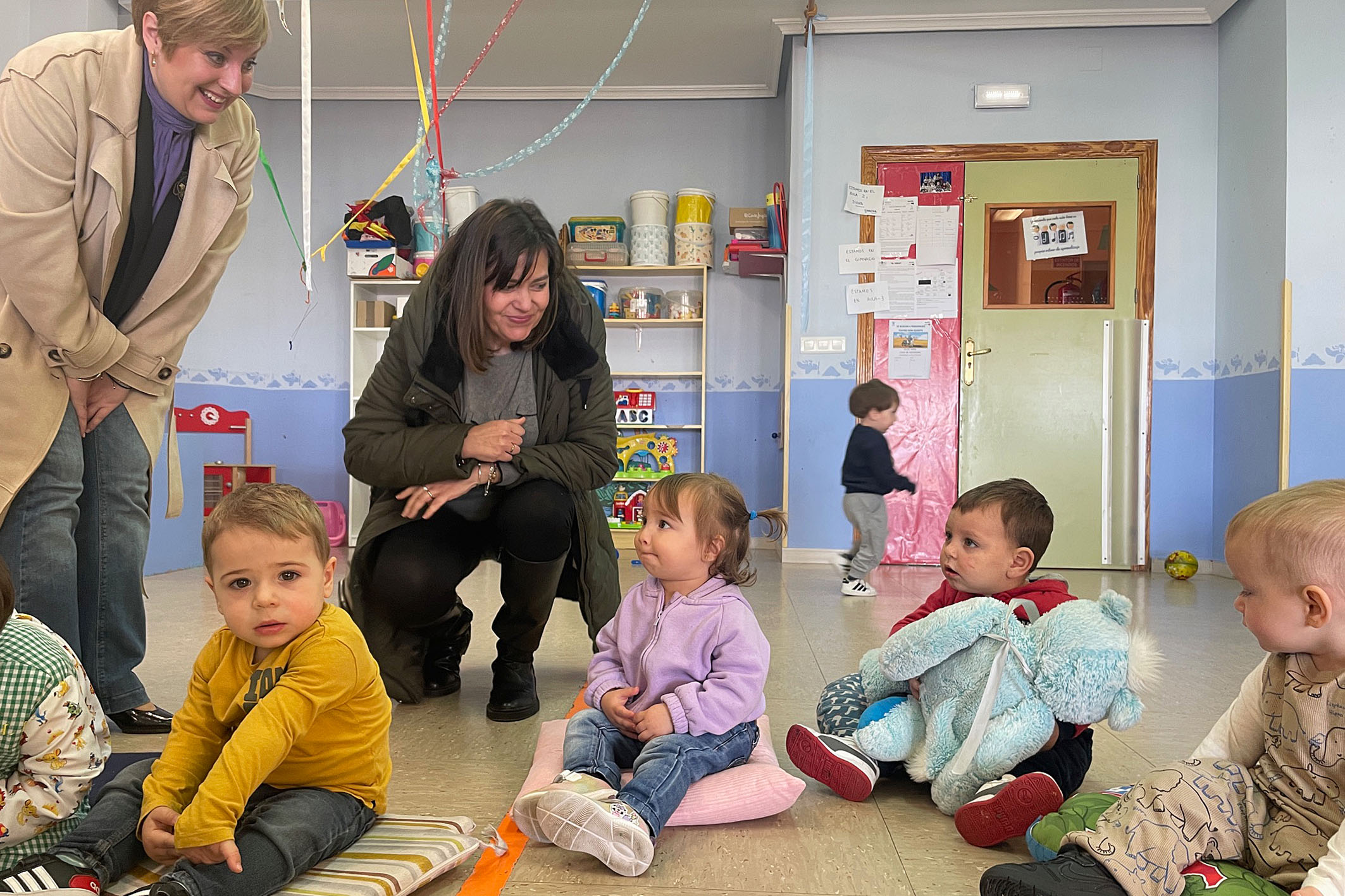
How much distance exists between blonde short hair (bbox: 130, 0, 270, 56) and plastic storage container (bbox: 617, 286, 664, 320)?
162 inches

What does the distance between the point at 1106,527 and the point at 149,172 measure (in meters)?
4.37

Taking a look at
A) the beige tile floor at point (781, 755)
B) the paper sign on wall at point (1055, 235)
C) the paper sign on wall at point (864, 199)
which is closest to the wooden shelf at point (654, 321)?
the paper sign on wall at point (864, 199)

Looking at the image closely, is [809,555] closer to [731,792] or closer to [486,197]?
[486,197]

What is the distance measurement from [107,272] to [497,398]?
27.2 inches

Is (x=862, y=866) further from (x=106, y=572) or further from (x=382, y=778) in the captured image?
(x=106, y=572)

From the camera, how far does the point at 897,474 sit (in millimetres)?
4125

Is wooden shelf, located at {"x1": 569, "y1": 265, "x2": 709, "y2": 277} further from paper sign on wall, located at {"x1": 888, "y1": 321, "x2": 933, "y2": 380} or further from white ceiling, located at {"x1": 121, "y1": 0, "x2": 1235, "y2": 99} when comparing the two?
paper sign on wall, located at {"x1": 888, "y1": 321, "x2": 933, "y2": 380}

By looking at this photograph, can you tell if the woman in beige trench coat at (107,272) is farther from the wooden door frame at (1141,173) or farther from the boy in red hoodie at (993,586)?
the wooden door frame at (1141,173)

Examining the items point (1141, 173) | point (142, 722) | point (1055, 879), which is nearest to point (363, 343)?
point (1141, 173)

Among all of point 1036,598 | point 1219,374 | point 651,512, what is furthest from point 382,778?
point 1219,374

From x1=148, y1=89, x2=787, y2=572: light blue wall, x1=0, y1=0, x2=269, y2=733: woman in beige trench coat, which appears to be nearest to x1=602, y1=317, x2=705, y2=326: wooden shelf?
x1=148, y1=89, x2=787, y2=572: light blue wall

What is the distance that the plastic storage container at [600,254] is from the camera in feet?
18.3

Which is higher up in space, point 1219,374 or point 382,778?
point 1219,374

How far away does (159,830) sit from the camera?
41.0 inches
